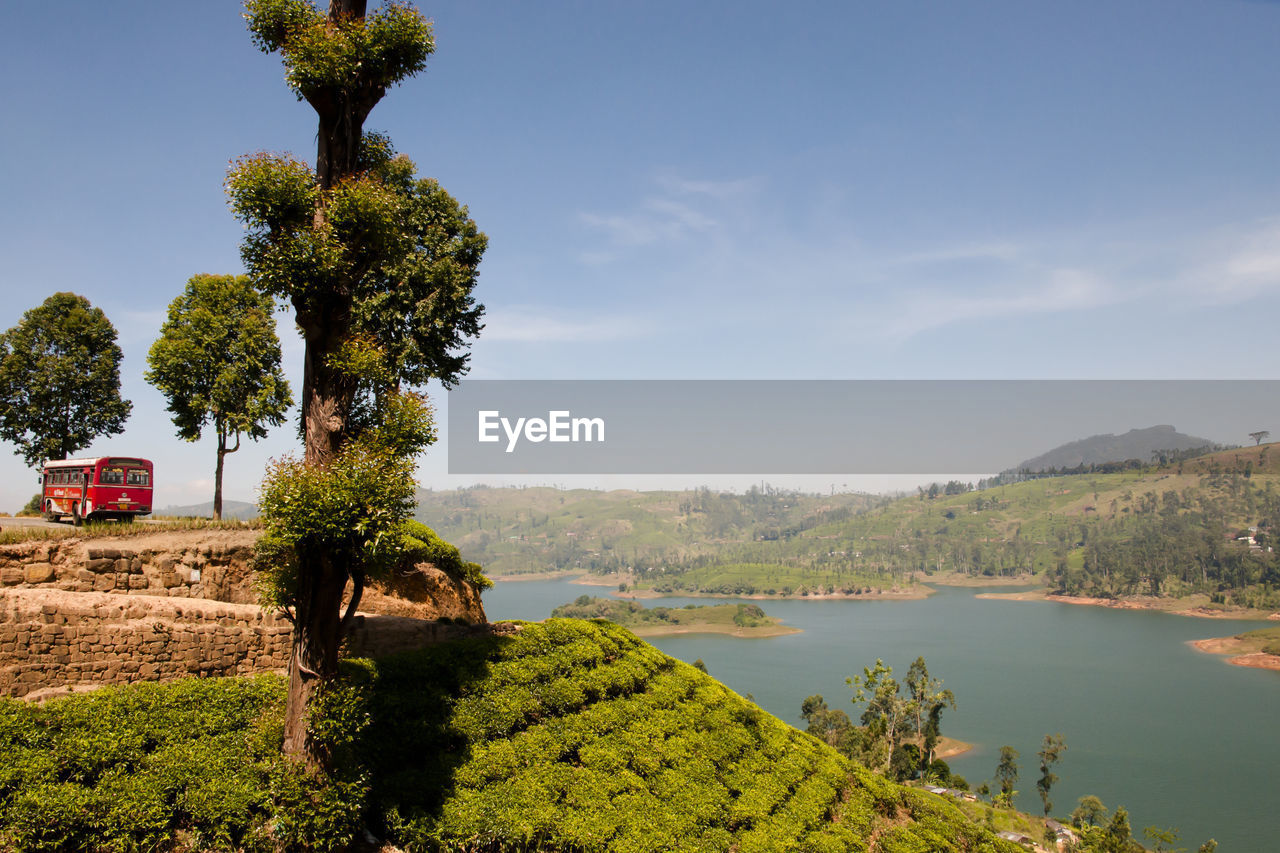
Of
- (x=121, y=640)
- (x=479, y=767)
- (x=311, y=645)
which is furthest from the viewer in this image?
(x=479, y=767)

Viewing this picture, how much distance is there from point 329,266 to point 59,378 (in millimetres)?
21522

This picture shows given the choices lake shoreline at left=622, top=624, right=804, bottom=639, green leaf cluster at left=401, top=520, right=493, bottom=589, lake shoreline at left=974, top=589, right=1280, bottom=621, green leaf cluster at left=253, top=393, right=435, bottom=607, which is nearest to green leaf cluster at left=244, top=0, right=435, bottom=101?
green leaf cluster at left=253, top=393, right=435, bottom=607

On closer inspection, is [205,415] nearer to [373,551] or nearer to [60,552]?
[60,552]

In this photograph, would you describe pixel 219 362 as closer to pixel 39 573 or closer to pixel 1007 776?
pixel 39 573

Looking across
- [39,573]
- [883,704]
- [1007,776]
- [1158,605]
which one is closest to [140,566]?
[39,573]

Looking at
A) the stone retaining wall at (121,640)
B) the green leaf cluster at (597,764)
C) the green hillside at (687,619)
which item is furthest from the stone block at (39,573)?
the green hillside at (687,619)

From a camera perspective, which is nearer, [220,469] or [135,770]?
[135,770]

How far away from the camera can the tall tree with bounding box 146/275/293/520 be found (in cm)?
2150

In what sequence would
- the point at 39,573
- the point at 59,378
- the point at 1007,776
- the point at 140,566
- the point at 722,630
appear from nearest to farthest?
1. the point at 39,573
2. the point at 140,566
3. the point at 59,378
4. the point at 1007,776
5. the point at 722,630

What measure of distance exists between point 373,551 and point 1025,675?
123187 millimetres

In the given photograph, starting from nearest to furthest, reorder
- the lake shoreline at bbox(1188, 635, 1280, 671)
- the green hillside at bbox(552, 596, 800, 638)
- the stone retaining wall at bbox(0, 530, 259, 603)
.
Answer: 1. the stone retaining wall at bbox(0, 530, 259, 603)
2. the lake shoreline at bbox(1188, 635, 1280, 671)
3. the green hillside at bbox(552, 596, 800, 638)

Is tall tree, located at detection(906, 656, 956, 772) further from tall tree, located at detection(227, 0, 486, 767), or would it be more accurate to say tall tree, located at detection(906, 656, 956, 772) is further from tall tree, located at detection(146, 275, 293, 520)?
tall tree, located at detection(227, 0, 486, 767)

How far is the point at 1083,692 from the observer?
97.9 metres

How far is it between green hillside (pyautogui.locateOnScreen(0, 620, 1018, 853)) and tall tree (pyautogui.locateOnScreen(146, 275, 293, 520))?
12.4 metres
